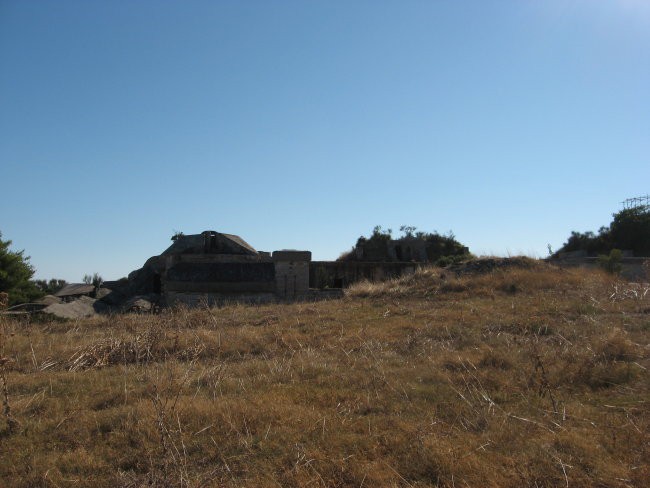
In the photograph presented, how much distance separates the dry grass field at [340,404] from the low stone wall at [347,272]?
10977 millimetres

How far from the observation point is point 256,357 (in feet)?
22.9

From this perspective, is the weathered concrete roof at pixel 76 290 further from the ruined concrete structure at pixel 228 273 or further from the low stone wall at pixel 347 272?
the low stone wall at pixel 347 272

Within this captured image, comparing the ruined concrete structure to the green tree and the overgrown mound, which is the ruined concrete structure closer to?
the overgrown mound

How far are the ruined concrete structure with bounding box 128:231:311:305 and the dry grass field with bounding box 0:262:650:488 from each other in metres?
6.67

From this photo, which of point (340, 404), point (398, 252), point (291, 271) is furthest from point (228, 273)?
point (398, 252)

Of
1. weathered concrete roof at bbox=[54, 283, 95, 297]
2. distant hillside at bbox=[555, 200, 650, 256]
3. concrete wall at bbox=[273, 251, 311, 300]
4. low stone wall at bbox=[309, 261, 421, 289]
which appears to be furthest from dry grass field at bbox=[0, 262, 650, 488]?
distant hillside at bbox=[555, 200, 650, 256]

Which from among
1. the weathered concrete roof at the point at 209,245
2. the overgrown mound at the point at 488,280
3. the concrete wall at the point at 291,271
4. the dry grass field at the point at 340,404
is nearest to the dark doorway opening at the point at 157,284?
the weathered concrete roof at the point at 209,245

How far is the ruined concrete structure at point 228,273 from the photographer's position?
1570 cm

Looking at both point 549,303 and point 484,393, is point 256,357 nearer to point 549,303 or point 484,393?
point 484,393

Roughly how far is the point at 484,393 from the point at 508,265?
11.5m

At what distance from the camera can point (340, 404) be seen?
184 inches

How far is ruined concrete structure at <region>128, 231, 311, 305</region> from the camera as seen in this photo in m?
15.7

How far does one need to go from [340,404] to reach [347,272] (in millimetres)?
16121

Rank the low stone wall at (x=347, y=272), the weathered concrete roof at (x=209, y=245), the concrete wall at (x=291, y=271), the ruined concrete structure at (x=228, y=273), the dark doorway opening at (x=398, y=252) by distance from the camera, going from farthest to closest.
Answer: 1. the dark doorway opening at (x=398, y=252)
2. the low stone wall at (x=347, y=272)
3. the weathered concrete roof at (x=209, y=245)
4. the concrete wall at (x=291, y=271)
5. the ruined concrete structure at (x=228, y=273)
